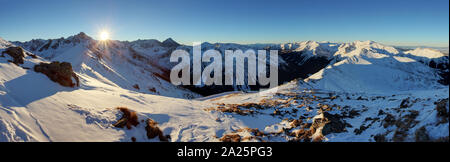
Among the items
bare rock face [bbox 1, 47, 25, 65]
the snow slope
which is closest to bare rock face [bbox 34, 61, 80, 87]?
bare rock face [bbox 1, 47, 25, 65]

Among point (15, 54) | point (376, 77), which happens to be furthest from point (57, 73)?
point (376, 77)

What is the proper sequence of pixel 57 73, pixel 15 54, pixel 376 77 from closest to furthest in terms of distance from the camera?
pixel 57 73 < pixel 15 54 < pixel 376 77

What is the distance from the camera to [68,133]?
1228 cm

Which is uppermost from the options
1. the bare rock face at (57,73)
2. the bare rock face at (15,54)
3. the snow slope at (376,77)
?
the bare rock face at (15,54)

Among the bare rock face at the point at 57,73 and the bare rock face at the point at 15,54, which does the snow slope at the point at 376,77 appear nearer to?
the bare rock face at the point at 57,73

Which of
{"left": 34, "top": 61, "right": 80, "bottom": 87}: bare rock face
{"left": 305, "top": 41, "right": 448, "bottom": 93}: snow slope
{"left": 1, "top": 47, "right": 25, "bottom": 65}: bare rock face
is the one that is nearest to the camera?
{"left": 34, "top": 61, "right": 80, "bottom": 87}: bare rock face

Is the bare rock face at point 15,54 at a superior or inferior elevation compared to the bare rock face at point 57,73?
superior

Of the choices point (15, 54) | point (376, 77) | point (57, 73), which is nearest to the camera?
point (57, 73)

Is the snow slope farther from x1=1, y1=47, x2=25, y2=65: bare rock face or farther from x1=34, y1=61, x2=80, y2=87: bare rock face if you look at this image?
x1=1, y1=47, x2=25, y2=65: bare rock face

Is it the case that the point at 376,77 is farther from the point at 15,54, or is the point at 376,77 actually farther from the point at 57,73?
the point at 15,54

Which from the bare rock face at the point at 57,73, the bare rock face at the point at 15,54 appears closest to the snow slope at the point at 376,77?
the bare rock face at the point at 57,73

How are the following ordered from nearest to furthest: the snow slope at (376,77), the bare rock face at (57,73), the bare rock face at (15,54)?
the bare rock face at (57,73), the bare rock face at (15,54), the snow slope at (376,77)
